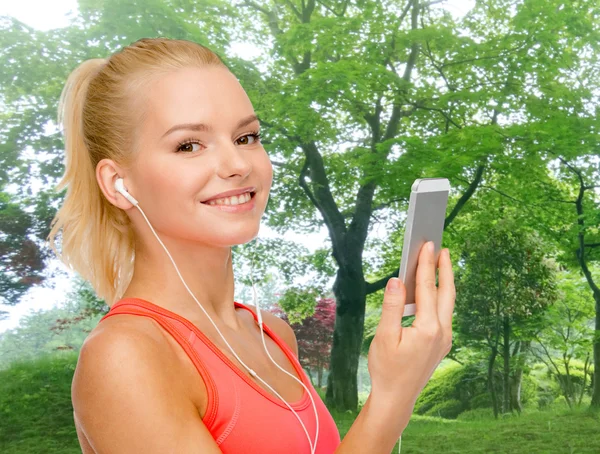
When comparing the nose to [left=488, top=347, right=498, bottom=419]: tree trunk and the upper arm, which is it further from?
[left=488, top=347, right=498, bottom=419]: tree trunk

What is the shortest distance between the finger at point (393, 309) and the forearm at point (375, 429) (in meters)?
0.08

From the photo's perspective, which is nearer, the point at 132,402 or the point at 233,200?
the point at 132,402

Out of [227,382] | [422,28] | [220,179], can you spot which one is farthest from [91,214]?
[422,28]

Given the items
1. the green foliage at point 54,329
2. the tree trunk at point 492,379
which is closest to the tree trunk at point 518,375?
the tree trunk at point 492,379

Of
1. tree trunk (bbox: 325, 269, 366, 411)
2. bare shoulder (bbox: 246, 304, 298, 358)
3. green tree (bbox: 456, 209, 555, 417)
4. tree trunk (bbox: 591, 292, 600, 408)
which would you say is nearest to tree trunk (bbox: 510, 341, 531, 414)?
green tree (bbox: 456, 209, 555, 417)

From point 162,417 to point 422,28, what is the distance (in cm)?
631

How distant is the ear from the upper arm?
0.82 feet

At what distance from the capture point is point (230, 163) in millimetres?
977

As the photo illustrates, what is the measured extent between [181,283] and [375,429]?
1.18ft

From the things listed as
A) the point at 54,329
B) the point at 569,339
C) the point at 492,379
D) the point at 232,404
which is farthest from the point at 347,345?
the point at 232,404

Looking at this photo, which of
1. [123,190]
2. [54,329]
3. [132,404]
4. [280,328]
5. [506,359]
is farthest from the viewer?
[506,359]

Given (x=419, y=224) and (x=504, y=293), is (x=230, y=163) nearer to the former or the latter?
(x=419, y=224)

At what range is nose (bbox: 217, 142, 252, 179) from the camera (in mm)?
977

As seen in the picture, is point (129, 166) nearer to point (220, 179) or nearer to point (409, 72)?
point (220, 179)
